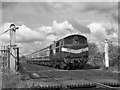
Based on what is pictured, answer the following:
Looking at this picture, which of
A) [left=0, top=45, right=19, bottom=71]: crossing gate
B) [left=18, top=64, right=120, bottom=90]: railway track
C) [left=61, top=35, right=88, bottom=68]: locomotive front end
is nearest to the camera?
[left=18, top=64, right=120, bottom=90]: railway track

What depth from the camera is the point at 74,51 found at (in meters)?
22.3

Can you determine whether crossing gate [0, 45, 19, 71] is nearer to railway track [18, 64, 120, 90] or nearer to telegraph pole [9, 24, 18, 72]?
telegraph pole [9, 24, 18, 72]

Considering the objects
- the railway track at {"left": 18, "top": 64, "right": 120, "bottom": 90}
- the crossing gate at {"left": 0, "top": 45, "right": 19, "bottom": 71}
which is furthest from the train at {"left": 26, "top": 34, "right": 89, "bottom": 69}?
the railway track at {"left": 18, "top": 64, "right": 120, "bottom": 90}

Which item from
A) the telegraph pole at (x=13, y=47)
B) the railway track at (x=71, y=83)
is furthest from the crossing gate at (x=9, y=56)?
the railway track at (x=71, y=83)

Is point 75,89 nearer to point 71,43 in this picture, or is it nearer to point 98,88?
point 98,88

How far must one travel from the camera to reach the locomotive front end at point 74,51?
22172 mm

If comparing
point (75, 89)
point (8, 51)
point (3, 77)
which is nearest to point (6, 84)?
point (3, 77)

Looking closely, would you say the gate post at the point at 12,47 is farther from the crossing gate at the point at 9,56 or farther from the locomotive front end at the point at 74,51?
the locomotive front end at the point at 74,51

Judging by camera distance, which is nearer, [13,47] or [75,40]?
A: [13,47]

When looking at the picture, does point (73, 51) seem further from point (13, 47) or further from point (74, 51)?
point (13, 47)

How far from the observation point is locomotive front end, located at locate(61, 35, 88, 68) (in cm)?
2217

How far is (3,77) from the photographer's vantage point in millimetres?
11812

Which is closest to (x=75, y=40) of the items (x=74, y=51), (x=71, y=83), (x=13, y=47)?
(x=74, y=51)

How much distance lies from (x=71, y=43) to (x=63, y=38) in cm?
Answer: 99
